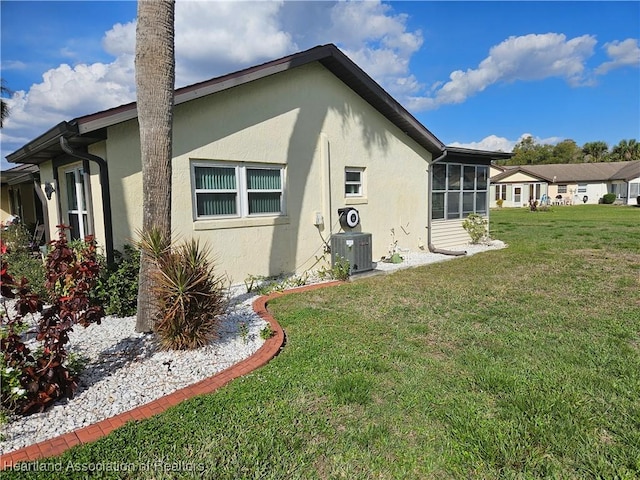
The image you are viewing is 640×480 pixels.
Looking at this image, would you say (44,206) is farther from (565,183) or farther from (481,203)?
(565,183)

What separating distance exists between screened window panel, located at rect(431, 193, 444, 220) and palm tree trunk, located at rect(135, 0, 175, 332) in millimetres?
9682

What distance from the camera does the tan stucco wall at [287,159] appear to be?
6.81 meters

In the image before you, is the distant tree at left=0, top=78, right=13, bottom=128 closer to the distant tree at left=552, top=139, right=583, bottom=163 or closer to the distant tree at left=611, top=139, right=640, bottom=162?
the distant tree at left=552, top=139, right=583, bottom=163

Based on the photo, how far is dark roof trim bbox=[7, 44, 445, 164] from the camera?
575cm

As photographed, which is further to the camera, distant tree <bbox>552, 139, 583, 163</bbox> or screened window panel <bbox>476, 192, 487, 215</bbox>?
distant tree <bbox>552, 139, 583, 163</bbox>

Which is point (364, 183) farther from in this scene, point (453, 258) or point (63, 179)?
point (63, 179)

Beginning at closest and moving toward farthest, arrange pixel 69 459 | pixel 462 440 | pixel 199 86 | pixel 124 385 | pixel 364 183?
pixel 69 459 < pixel 462 440 < pixel 124 385 < pixel 199 86 < pixel 364 183

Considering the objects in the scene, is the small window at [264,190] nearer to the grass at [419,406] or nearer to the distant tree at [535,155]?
the grass at [419,406]

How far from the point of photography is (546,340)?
4602 mm

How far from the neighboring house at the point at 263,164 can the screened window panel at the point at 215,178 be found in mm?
21

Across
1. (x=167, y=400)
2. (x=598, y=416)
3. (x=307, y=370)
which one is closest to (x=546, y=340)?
(x=598, y=416)

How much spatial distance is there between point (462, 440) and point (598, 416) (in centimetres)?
124

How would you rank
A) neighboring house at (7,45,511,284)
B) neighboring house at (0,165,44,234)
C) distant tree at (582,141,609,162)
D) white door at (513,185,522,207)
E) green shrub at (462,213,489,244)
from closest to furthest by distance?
neighboring house at (7,45,511,284), neighboring house at (0,165,44,234), green shrub at (462,213,489,244), white door at (513,185,522,207), distant tree at (582,141,609,162)

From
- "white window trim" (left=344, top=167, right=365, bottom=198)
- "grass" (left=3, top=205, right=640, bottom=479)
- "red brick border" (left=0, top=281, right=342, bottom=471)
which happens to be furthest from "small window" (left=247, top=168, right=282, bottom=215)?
"red brick border" (left=0, top=281, right=342, bottom=471)
